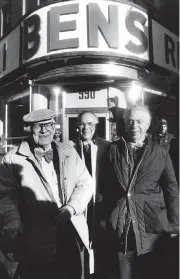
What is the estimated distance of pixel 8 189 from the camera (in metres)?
2.26


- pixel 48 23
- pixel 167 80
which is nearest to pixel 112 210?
pixel 48 23

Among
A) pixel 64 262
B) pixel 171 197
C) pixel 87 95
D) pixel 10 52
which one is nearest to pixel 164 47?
pixel 87 95

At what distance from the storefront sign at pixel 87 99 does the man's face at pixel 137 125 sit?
4.01 metres

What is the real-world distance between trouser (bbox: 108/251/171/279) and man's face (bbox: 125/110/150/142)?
1001 mm

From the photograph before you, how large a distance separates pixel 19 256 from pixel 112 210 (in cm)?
87

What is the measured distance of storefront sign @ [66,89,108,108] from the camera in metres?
6.50

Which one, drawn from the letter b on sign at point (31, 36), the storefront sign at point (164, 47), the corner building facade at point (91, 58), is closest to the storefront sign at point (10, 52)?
the corner building facade at point (91, 58)

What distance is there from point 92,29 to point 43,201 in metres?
Answer: 4.58

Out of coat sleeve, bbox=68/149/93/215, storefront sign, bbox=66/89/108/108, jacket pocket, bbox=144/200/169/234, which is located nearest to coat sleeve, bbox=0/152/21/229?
coat sleeve, bbox=68/149/93/215

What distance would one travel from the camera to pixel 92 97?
6543 mm

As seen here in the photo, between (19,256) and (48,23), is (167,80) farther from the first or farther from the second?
(19,256)

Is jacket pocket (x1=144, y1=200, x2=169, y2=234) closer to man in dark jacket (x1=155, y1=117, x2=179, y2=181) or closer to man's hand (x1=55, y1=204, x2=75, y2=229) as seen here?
man's hand (x1=55, y1=204, x2=75, y2=229)

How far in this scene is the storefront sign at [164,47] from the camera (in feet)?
21.4

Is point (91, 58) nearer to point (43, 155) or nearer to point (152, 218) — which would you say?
point (43, 155)
